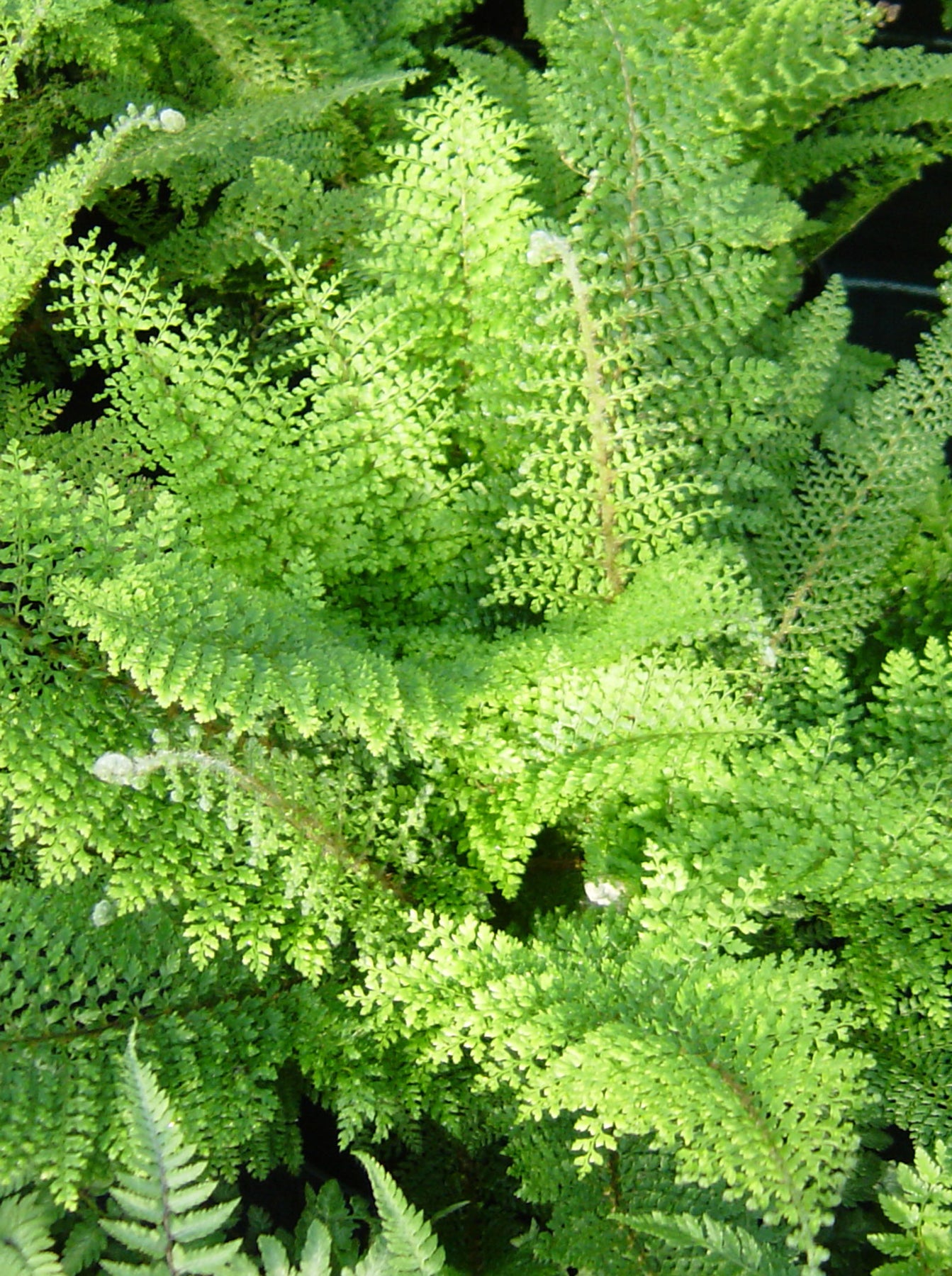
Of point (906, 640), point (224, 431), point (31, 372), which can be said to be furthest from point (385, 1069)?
point (31, 372)

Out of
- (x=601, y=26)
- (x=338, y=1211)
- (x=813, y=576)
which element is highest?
(x=601, y=26)

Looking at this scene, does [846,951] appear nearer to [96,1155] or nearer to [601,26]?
[96,1155]

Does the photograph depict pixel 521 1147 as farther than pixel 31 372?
No

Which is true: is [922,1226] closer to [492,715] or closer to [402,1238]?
[402,1238]

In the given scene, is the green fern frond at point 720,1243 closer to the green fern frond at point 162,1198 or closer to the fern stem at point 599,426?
the green fern frond at point 162,1198

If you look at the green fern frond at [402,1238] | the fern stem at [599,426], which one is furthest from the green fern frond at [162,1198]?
the fern stem at [599,426]

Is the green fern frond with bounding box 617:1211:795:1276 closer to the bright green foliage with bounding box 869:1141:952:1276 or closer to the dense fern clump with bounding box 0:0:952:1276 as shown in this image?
the dense fern clump with bounding box 0:0:952:1276

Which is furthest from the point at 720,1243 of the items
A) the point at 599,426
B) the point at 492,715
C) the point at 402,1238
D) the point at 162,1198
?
the point at 599,426

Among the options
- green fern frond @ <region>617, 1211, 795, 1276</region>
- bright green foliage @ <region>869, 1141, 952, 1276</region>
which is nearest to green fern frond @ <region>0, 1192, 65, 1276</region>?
green fern frond @ <region>617, 1211, 795, 1276</region>
